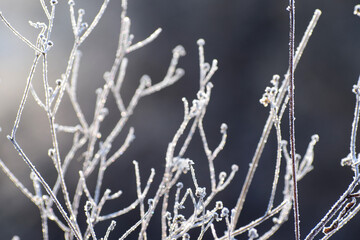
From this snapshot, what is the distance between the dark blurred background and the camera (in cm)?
298

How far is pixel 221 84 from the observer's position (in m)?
3.22

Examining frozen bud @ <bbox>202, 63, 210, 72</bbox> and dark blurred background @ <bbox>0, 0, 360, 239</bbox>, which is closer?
frozen bud @ <bbox>202, 63, 210, 72</bbox>

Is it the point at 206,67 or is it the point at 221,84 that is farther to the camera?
the point at 221,84

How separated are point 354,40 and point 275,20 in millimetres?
602

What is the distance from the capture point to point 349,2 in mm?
3299

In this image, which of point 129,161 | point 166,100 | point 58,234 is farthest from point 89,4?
point 58,234

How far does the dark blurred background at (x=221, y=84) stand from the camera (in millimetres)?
2984

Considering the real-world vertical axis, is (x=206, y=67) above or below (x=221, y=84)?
below

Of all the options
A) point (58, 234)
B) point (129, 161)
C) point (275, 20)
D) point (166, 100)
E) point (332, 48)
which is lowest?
point (58, 234)

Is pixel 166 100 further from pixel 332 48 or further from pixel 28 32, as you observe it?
pixel 332 48

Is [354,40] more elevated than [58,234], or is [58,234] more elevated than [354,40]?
[354,40]

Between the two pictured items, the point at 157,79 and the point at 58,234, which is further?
the point at 157,79

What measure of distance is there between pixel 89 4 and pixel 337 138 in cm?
201

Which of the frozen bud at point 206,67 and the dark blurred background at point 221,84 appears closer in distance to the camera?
the frozen bud at point 206,67
